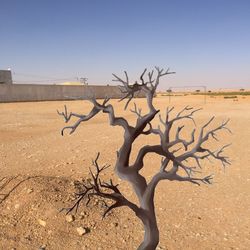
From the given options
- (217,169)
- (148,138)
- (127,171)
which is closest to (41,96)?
(148,138)

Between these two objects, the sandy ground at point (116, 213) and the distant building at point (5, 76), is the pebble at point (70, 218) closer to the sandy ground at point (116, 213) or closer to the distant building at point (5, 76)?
the sandy ground at point (116, 213)

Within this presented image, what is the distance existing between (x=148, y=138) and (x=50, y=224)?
9739 mm

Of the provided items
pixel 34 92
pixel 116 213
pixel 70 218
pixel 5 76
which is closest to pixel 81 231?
pixel 70 218

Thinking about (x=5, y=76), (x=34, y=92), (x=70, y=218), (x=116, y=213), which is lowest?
(x=34, y=92)

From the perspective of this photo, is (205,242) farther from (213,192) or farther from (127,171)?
(127,171)

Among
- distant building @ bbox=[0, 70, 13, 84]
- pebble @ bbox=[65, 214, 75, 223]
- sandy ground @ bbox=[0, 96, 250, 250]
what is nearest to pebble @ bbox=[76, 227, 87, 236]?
sandy ground @ bbox=[0, 96, 250, 250]

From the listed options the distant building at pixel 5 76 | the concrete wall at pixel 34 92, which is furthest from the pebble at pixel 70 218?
the distant building at pixel 5 76

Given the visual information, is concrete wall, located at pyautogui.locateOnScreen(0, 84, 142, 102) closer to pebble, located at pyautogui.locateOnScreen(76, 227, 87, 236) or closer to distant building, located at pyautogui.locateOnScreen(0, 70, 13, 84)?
distant building, located at pyautogui.locateOnScreen(0, 70, 13, 84)

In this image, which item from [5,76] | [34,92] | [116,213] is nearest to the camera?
[116,213]

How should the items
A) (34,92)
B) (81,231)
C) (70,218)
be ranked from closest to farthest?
(81,231)
(70,218)
(34,92)

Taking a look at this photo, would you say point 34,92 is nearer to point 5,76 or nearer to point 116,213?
point 5,76

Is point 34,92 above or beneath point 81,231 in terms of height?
beneath

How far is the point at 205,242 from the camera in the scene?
6488 mm

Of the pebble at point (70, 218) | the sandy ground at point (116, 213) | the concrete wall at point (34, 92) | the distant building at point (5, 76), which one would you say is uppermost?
the distant building at point (5, 76)
